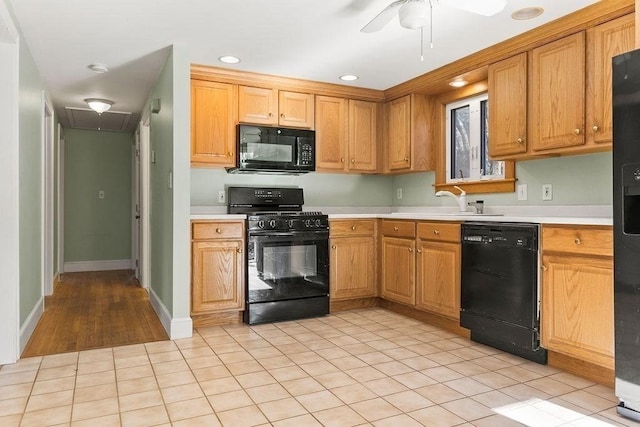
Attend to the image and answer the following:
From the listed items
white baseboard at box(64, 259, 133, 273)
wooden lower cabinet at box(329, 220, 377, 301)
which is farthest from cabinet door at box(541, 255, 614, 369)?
white baseboard at box(64, 259, 133, 273)

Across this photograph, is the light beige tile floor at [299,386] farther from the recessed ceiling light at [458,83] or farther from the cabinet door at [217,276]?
the recessed ceiling light at [458,83]

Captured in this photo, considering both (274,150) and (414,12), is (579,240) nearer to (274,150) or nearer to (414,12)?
(414,12)

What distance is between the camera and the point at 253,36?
10.1 ft

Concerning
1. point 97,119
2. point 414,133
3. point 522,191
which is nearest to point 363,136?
point 414,133

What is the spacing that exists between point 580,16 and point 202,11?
2235mm

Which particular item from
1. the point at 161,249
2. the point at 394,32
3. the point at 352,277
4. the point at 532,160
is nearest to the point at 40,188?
the point at 161,249

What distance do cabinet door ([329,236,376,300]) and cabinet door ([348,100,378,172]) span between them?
0.81 meters

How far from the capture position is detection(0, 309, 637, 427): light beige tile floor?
79.2 inches

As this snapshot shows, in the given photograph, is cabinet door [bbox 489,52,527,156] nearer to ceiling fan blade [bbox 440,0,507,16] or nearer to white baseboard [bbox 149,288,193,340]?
ceiling fan blade [bbox 440,0,507,16]

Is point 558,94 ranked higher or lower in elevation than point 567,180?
higher

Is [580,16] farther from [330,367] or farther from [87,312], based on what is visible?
[87,312]

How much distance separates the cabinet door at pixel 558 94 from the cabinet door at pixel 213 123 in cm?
233

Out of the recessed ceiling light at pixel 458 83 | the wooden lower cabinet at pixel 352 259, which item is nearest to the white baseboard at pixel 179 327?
the wooden lower cabinet at pixel 352 259

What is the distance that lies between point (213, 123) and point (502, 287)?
8.40 feet
